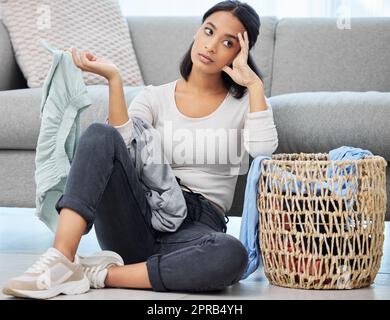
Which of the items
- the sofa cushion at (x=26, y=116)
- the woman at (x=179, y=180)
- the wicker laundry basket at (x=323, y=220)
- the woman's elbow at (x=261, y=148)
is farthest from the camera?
the sofa cushion at (x=26, y=116)

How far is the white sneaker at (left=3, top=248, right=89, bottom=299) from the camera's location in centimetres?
165

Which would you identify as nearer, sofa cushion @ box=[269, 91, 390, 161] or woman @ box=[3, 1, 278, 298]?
woman @ box=[3, 1, 278, 298]

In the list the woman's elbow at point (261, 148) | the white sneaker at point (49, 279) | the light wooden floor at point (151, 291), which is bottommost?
the light wooden floor at point (151, 291)

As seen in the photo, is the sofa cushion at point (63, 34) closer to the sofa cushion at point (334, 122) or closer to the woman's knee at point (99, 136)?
the sofa cushion at point (334, 122)

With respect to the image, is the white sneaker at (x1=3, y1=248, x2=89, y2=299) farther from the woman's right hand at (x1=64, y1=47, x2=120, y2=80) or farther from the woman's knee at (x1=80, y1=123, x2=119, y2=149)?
the woman's right hand at (x1=64, y1=47, x2=120, y2=80)

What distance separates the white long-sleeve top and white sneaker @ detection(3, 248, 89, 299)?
1.45ft

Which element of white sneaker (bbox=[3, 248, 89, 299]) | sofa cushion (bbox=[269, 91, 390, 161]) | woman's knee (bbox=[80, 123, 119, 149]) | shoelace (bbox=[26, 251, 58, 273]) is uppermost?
woman's knee (bbox=[80, 123, 119, 149])

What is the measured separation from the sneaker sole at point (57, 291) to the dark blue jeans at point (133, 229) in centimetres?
12

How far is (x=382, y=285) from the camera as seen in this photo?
202cm

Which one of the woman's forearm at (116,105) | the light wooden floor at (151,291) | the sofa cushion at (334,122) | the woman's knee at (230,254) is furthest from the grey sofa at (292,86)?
the woman's knee at (230,254)

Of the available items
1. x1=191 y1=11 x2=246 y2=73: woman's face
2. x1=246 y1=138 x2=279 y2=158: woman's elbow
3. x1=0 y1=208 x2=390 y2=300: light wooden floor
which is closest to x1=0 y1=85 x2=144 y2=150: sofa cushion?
x1=0 y1=208 x2=390 y2=300: light wooden floor

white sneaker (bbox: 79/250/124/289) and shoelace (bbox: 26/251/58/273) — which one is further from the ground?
shoelace (bbox: 26/251/58/273)

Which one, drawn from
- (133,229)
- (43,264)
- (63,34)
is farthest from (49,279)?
(63,34)

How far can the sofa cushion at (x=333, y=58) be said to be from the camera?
118 inches
